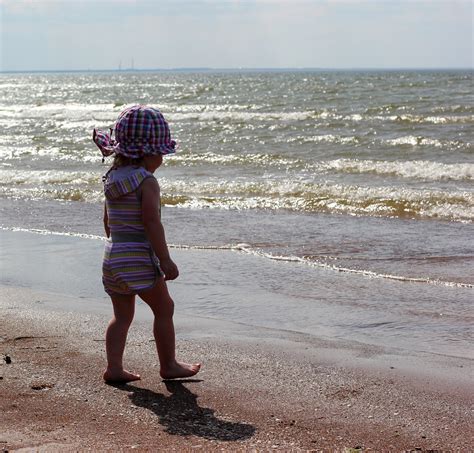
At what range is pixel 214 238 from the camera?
9.31 metres

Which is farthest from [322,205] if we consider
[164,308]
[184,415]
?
[184,415]

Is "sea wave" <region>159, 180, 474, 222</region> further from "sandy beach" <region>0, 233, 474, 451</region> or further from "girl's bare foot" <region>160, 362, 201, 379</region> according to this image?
"girl's bare foot" <region>160, 362, 201, 379</region>

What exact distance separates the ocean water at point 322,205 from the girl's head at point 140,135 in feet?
5.73

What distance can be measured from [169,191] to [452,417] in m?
10.2

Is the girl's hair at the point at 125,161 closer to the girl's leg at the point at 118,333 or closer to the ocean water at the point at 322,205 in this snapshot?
the girl's leg at the point at 118,333

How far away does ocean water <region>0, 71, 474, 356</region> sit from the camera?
20.3 feet

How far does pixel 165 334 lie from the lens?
4.48 metres

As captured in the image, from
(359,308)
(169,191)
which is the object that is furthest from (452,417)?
(169,191)

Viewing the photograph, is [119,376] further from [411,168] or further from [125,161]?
[411,168]

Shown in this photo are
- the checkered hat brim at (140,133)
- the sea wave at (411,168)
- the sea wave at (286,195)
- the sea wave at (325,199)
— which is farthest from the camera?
the sea wave at (411,168)

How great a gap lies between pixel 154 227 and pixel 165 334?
57 centimetres

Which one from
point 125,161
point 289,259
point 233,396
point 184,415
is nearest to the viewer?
point 184,415

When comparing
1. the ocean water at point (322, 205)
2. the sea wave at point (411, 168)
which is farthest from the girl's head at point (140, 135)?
the sea wave at point (411, 168)

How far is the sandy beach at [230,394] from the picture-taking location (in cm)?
356
